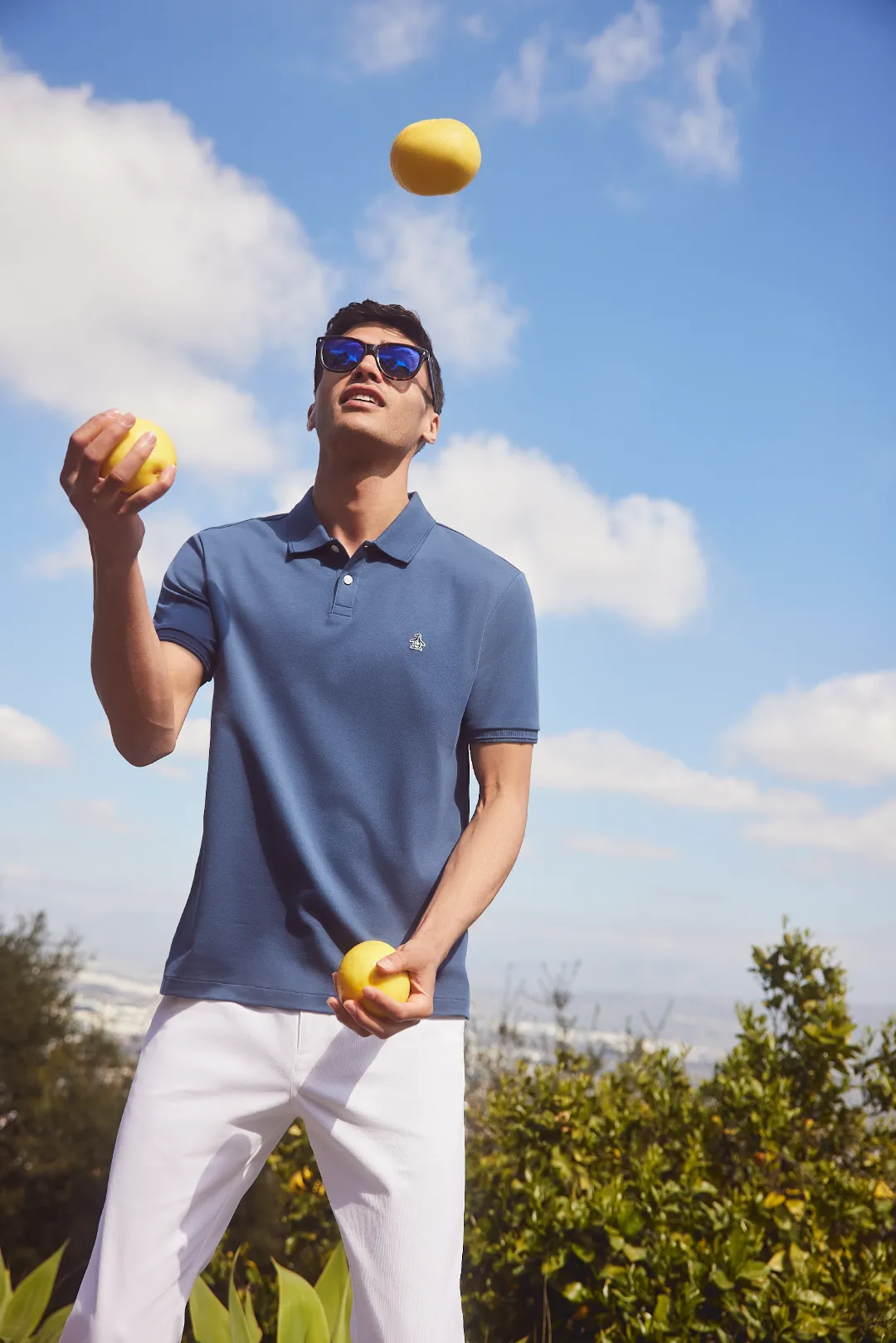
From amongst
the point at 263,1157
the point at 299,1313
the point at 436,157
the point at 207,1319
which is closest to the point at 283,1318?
the point at 299,1313

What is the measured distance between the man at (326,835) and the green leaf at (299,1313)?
3.41 ft

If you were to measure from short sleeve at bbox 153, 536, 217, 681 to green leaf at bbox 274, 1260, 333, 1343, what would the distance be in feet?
6.04

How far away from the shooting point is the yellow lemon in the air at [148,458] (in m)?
2.05

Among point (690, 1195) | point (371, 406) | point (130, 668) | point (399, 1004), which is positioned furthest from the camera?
point (690, 1195)

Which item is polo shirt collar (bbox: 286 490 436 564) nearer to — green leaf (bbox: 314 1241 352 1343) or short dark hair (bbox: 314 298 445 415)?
short dark hair (bbox: 314 298 445 415)

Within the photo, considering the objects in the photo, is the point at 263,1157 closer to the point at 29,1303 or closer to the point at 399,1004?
the point at 399,1004

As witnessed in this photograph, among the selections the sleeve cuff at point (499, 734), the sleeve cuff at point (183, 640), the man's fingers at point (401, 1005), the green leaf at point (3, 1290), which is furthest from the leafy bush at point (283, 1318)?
the sleeve cuff at point (183, 640)

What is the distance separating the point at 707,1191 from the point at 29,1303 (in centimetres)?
245

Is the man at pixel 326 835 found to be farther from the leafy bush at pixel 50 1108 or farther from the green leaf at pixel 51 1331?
the leafy bush at pixel 50 1108

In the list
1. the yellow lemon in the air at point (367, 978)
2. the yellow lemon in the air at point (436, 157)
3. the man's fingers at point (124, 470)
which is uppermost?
the yellow lemon in the air at point (436, 157)

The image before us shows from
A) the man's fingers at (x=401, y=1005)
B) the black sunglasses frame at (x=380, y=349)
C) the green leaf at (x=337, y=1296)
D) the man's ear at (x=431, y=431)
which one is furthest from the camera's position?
the green leaf at (x=337, y=1296)

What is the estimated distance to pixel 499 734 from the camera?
2645 mm

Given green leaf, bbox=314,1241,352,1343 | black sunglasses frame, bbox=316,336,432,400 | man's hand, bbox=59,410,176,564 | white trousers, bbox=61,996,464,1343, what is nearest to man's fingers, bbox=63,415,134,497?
man's hand, bbox=59,410,176,564

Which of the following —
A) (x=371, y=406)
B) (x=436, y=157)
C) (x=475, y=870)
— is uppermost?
(x=436, y=157)
